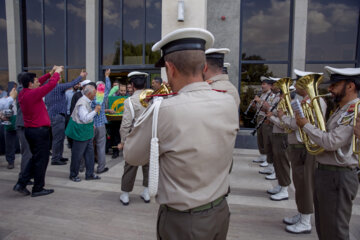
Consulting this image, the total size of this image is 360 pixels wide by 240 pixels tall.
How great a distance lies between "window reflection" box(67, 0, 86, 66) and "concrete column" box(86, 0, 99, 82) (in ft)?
1.95

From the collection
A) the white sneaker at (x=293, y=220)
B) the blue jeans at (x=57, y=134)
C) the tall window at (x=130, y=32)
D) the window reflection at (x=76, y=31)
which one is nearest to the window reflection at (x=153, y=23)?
the tall window at (x=130, y=32)

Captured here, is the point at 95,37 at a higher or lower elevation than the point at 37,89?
higher

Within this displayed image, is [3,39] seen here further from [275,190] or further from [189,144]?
[189,144]

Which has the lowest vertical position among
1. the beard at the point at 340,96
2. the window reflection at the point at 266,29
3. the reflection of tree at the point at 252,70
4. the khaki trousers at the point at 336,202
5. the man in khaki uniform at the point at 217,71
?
the khaki trousers at the point at 336,202

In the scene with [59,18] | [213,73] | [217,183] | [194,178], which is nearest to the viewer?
[194,178]

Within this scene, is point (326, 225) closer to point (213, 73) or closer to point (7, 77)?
point (213, 73)

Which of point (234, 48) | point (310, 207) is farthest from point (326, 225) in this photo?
point (234, 48)

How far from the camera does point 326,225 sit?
7.71ft

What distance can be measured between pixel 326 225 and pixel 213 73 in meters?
1.89

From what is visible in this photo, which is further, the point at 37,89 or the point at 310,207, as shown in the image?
the point at 37,89

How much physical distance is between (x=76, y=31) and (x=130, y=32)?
2.21m

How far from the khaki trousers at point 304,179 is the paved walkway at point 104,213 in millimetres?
376

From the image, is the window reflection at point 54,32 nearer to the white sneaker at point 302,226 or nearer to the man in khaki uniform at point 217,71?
the man in khaki uniform at point 217,71

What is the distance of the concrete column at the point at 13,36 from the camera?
10.0m
